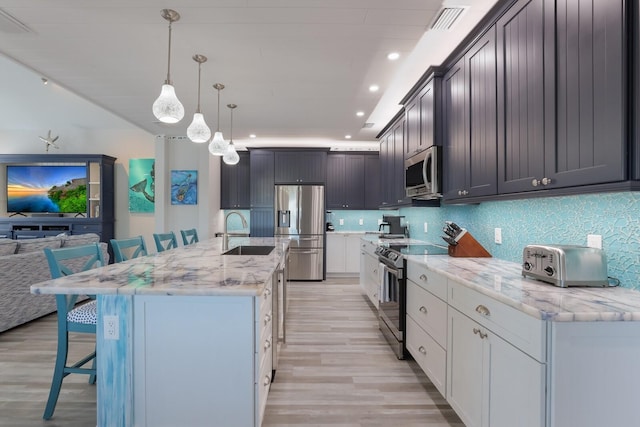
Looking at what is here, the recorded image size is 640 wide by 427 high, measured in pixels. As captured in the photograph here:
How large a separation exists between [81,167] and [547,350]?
8.26m

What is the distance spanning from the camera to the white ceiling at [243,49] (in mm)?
2213

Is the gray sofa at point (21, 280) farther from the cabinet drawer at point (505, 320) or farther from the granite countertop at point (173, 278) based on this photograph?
the cabinet drawer at point (505, 320)

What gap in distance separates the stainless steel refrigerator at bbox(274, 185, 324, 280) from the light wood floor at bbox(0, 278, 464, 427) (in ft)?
7.67

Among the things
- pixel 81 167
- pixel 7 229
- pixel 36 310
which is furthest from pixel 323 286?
pixel 7 229

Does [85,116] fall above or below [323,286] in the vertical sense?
above

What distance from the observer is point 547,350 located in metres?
1.14

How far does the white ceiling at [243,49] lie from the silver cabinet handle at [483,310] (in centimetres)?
197

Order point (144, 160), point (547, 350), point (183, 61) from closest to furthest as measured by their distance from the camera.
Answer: point (547, 350), point (183, 61), point (144, 160)

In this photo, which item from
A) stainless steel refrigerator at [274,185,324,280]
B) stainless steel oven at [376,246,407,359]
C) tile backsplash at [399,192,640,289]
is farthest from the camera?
stainless steel refrigerator at [274,185,324,280]

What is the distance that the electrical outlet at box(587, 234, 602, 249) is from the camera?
160cm

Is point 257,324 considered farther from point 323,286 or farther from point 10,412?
point 323,286

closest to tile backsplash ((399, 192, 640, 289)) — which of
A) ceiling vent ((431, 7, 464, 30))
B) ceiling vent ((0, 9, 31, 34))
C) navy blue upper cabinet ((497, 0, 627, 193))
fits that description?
navy blue upper cabinet ((497, 0, 627, 193))

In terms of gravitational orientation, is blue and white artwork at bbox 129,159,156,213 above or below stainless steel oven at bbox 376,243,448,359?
above

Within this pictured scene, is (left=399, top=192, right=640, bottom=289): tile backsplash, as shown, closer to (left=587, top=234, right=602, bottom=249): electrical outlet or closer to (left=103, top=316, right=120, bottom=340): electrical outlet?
(left=587, top=234, right=602, bottom=249): electrical outlet
